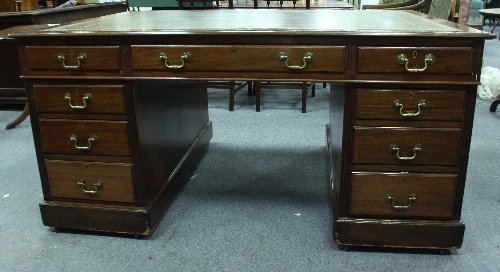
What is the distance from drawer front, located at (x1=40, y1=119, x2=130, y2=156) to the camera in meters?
1.70

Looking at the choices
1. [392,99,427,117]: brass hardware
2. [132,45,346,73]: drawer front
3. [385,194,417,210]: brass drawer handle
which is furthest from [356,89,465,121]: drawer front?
[385,194,417,210]: brass drawer handle

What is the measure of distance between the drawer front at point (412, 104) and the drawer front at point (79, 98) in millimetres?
861

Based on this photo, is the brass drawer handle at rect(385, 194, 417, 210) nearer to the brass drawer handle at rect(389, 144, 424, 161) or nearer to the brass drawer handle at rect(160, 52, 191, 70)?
the brass drawer handle at rect(389, 144, 424, 161)

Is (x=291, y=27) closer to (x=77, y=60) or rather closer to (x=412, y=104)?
(x=412, y=104)

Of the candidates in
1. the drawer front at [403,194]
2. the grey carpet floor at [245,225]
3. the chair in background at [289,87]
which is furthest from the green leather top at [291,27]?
the chair in background at [289,87]

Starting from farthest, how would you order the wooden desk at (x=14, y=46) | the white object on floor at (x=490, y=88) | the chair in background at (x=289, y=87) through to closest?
1. the white object on floor at (x=490, y=88)
2. the chair in background at (x=289, y=87)
3. the wooden desk at (x=14, y=46)

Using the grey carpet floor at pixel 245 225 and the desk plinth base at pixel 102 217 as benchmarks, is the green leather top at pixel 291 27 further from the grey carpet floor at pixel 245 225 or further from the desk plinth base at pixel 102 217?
the grey carpet floor at pixel 245 225

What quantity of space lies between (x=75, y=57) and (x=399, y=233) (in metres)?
1.32

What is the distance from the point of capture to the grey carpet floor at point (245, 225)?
164 centimetres

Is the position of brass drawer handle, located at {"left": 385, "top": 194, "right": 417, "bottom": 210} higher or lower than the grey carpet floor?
higher

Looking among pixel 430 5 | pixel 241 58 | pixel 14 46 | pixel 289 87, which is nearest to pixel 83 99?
pixel 241 58

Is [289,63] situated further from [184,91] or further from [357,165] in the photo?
[184,91]

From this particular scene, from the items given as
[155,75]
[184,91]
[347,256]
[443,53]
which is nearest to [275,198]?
[347,256]

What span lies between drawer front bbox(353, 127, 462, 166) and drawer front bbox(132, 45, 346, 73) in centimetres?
26
